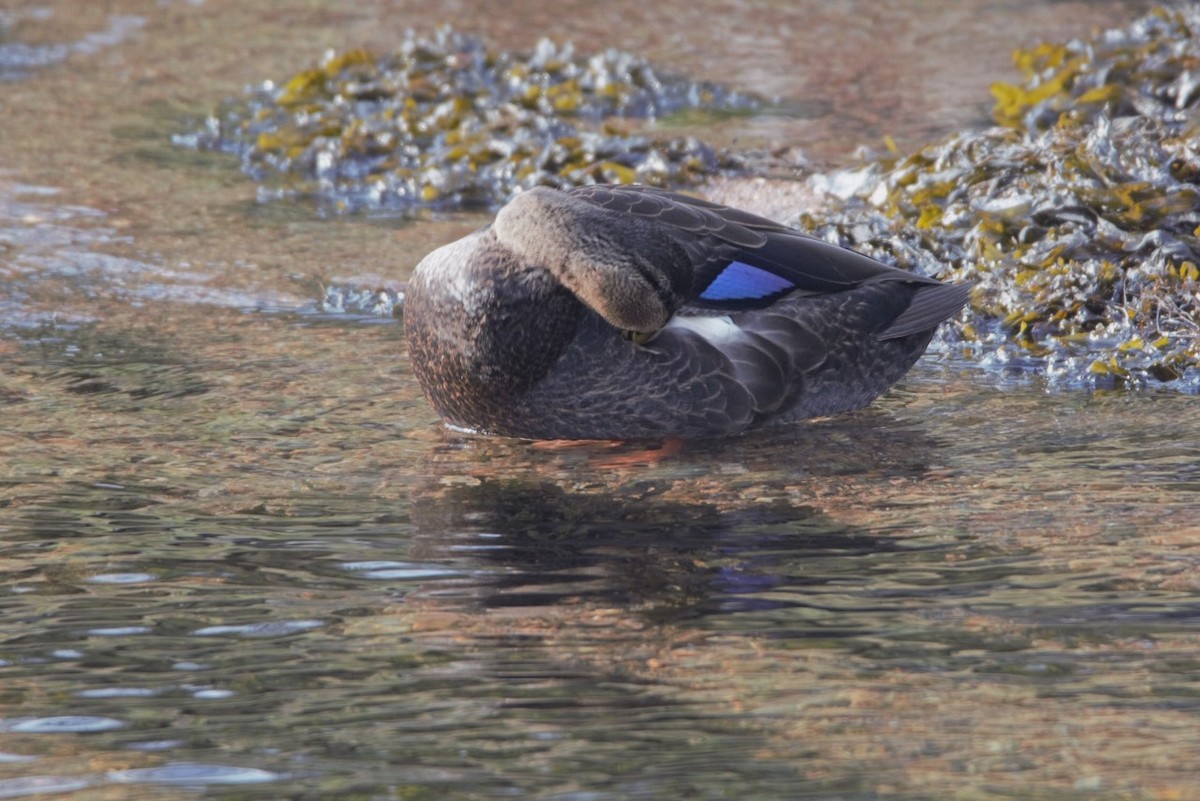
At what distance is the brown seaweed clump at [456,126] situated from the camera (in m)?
9.76

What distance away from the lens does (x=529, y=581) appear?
4.46 meters

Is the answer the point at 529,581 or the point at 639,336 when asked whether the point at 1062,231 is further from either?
the point at 529,581

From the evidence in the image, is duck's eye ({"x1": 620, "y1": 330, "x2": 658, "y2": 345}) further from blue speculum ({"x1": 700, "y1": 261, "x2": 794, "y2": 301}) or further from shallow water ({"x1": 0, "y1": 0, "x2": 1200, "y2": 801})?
shallow water ({"x1": 0, "y1": 0, "x2": 1200, "y2": 801})

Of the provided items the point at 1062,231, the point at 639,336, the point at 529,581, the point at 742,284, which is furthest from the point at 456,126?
the point at 529,581

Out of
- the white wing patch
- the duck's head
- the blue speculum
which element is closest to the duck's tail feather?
the blue speculum

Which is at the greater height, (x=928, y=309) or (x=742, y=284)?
(x=742, y=284)

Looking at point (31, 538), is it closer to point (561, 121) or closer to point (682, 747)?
point (682, 747)

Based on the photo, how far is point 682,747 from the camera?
3443mm

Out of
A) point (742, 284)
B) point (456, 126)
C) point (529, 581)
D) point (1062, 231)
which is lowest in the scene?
point (529, 581)

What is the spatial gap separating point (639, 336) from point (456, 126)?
5.49 metres

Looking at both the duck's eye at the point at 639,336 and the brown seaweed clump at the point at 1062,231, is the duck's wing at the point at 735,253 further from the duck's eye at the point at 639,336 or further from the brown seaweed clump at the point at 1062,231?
the brown seaweed clump at the point at 1062,231

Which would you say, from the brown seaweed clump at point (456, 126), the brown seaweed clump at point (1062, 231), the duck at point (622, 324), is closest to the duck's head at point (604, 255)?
the duck at point (622, 324)

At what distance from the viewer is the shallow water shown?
341cm

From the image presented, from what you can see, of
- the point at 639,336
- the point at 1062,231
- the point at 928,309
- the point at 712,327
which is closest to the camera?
the point at 639,336
